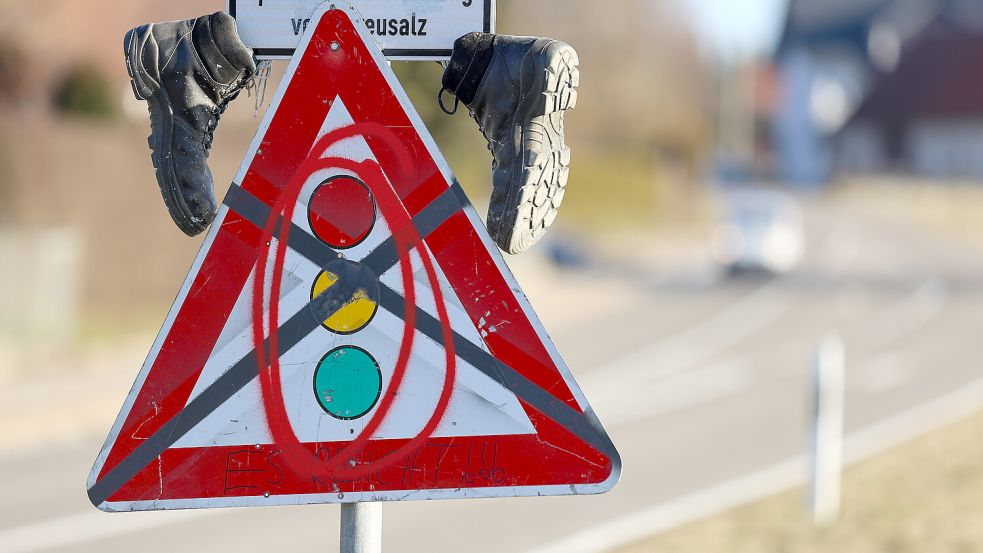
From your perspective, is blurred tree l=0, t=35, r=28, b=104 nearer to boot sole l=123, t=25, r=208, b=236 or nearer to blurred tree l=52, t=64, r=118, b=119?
blurred tree l=52, t=64, r=118, b=119

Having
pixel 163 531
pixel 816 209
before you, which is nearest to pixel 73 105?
pixel 163 531

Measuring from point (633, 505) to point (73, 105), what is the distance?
1384 cm

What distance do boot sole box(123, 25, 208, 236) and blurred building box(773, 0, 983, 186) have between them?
70.2 meters

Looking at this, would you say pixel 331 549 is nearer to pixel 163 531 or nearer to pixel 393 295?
pixel 163 531

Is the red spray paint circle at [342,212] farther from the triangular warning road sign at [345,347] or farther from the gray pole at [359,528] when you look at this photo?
the gray pole at [359,528]

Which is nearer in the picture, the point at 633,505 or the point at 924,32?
the point at 633,505

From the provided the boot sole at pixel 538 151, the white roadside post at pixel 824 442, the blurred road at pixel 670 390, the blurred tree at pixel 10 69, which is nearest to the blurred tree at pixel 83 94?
the blurred tree at pixel 10 69

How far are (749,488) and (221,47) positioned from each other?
777 cm

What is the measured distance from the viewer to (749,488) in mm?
9609

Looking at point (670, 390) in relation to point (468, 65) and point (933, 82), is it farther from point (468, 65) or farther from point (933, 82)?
point (933, 82)

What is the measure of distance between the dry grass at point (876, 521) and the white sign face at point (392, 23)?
493cm

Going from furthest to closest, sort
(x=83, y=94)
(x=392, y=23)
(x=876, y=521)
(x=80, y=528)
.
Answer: (x=83, y=94) < (x=80, y=528) < (x=876, y=521) < (x=392, y=23)

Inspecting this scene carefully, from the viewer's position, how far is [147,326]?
18188mm

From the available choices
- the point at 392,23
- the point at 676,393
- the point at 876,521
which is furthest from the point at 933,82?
the point at 392,23
